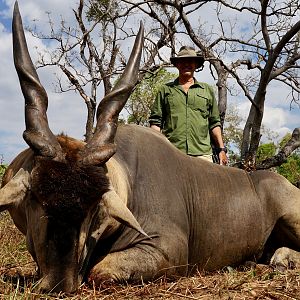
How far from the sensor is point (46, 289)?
3.31 meters

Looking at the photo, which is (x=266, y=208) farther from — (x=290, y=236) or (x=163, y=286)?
(x=163, y=286)

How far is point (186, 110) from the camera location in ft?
20.9

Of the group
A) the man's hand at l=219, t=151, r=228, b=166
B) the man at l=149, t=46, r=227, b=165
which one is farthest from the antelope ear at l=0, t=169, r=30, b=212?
the man's hand at l=219, t=151, r=228, b=166

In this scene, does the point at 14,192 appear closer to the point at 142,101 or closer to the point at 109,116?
the point at 109,116

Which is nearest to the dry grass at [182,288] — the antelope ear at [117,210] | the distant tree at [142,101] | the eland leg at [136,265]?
the eland leg at [136,265]

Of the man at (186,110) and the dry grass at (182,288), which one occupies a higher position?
the man at (186,110)

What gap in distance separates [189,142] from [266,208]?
1.28 metres

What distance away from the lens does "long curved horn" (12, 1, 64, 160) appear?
139 inches

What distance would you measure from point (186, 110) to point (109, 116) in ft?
8.08

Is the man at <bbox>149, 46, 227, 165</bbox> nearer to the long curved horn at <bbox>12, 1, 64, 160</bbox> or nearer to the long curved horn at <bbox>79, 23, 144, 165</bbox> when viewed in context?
the long curved horn at <bbox>79, 23, 144, 165</bbox>

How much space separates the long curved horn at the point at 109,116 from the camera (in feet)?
11.9

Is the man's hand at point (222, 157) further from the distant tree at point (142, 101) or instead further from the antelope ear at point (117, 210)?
the distant tree at point (142, 101)

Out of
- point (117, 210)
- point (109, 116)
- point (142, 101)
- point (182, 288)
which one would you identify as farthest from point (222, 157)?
point (142, 101)

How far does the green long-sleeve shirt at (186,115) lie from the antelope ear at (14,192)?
2.98 m
